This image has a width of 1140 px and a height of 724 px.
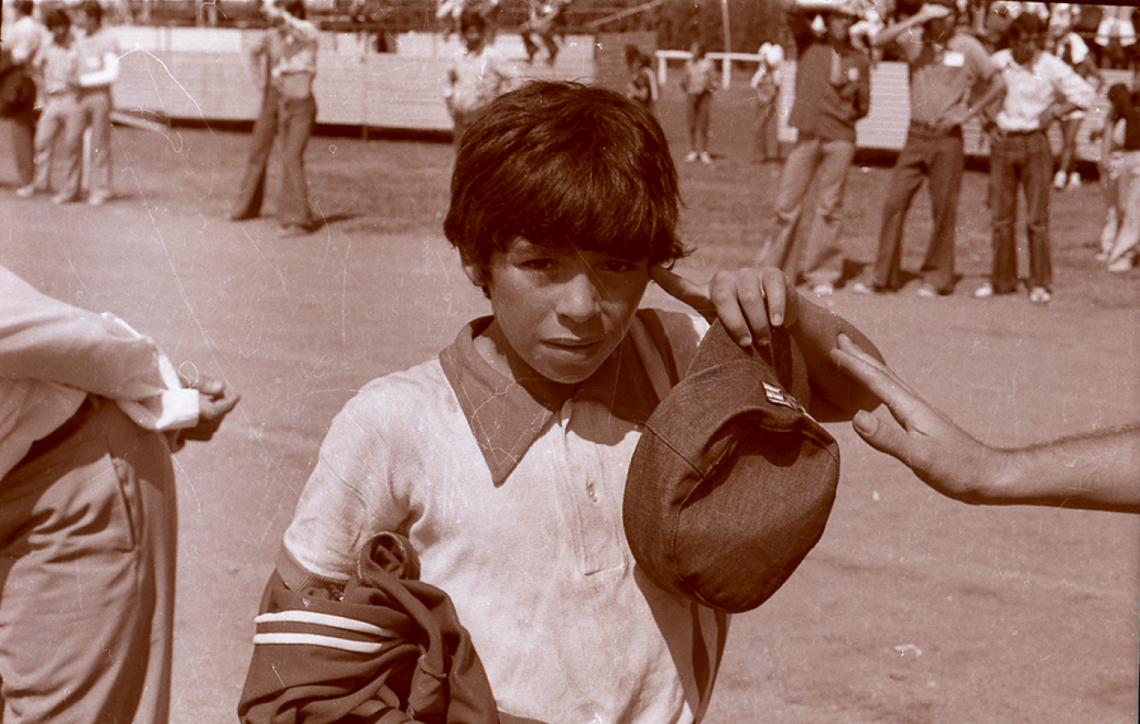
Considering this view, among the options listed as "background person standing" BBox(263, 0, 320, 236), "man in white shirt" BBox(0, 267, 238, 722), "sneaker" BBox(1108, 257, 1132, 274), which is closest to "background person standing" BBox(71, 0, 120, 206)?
"background person standing" BBox(263, 0, 320, 236)

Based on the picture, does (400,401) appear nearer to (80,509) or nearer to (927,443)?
(927,443)

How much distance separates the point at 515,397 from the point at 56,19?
48.4 ft

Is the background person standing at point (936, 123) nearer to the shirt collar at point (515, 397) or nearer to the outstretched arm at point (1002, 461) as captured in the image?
the shirt collar at point (515, 397)

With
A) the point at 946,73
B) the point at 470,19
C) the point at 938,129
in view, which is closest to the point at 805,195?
the point at 938,129

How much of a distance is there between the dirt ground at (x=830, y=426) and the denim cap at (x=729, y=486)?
2.32 meters

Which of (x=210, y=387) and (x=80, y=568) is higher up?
(x=210, y=387)

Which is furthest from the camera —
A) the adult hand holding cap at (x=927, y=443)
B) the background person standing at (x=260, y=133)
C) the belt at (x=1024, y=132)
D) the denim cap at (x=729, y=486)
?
the background person standing at (x=260, y=133)

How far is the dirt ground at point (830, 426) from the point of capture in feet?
14.4

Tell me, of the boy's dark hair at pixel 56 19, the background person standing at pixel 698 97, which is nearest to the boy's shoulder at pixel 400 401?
the boy's dark hair at pixel 56 19

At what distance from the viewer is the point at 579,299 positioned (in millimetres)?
1993

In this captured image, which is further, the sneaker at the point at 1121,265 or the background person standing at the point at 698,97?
the background person standing at the point at 698,97

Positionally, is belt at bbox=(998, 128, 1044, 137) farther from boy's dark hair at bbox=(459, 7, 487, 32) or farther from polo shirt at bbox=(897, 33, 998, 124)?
boy's dark hair at bbox=(459, 7, 487, 32)

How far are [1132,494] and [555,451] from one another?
0.72 metres

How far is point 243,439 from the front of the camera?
663 centimetres
